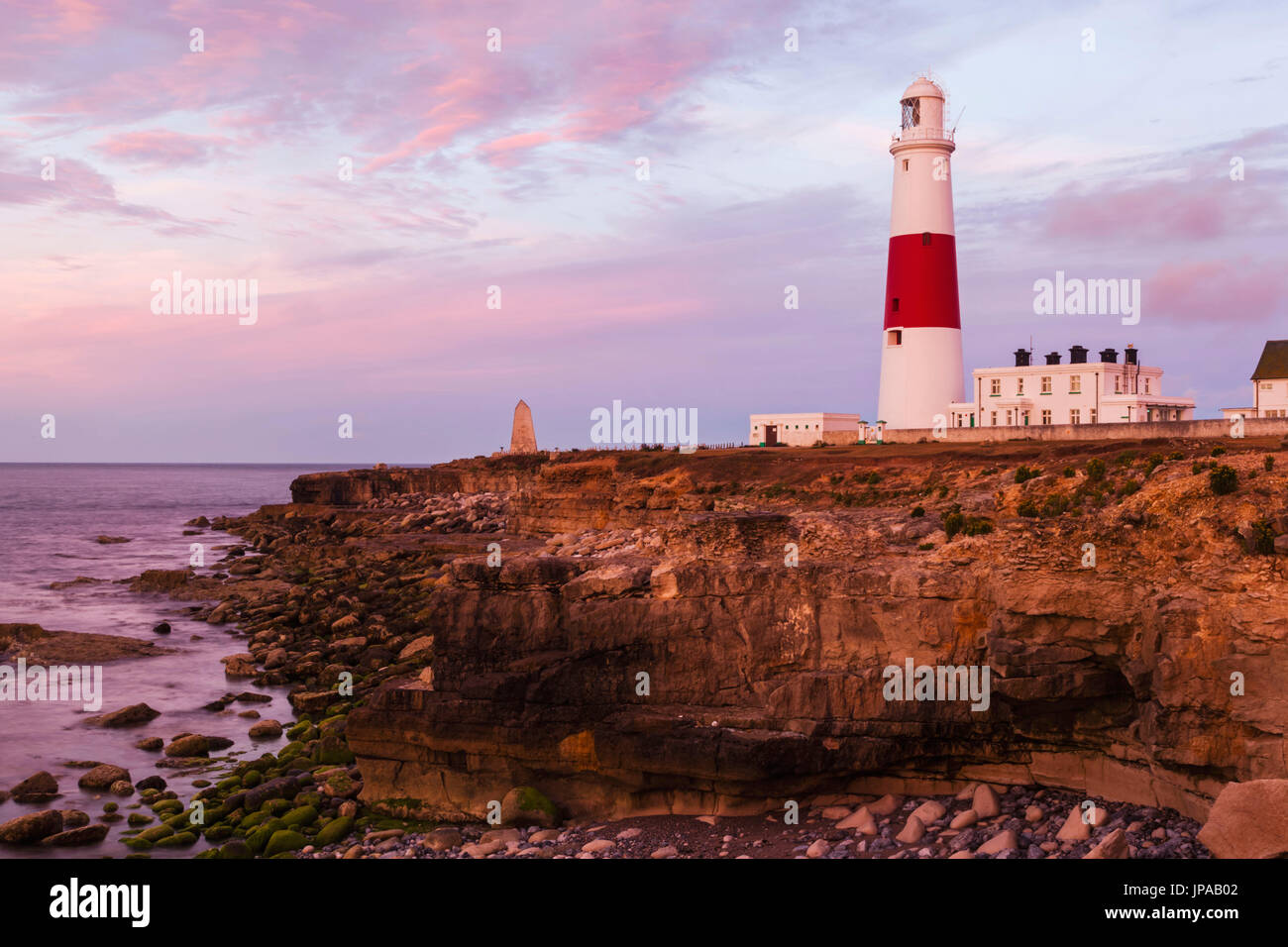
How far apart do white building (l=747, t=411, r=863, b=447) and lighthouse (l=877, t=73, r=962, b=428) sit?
713cm

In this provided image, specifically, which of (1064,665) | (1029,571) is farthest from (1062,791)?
(1029,571)

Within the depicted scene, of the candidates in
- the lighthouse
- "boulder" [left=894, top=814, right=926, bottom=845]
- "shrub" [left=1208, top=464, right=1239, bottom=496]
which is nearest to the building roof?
the lighthouse

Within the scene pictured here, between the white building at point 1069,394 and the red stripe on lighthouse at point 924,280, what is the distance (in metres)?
4.56

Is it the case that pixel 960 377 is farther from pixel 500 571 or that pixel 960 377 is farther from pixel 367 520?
pixel 367 520

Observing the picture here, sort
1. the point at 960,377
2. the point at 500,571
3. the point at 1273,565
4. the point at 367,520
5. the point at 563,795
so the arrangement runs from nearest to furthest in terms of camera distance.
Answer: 1. the point at 1273,565
2. the point at 563,795
3. the point at 500,571
4. the point at 960,377
5. the point at 367,520

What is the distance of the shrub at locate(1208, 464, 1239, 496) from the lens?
1650 centimetres

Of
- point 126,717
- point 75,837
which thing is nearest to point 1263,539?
point 75,837

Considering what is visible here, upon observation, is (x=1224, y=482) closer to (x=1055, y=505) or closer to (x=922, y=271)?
(x=1055, y=505)

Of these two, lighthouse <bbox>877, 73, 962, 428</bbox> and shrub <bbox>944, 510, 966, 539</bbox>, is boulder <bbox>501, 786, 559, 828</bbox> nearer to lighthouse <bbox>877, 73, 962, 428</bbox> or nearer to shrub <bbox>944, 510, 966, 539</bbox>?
shrub <bbox>944, 510, 966, 539</bbox>

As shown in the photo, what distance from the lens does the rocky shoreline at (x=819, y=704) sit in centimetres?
1500

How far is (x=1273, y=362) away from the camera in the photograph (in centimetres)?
4884

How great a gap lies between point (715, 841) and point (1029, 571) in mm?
6663

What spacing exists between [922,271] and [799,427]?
13.7 meters
